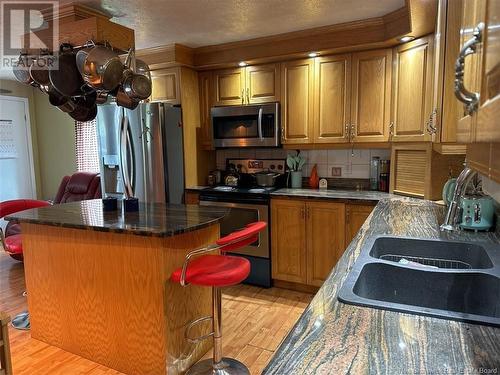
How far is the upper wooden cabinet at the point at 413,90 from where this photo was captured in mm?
2598

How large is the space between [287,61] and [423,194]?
5.76 feet

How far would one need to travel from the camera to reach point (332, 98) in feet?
10.5

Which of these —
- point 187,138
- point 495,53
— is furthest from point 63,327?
point 495,53

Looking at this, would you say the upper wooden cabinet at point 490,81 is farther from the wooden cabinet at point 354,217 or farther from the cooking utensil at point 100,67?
the wooden cabinet at point 354,217

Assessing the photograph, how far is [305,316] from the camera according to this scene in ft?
2.83

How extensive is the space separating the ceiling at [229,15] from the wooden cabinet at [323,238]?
1.55m

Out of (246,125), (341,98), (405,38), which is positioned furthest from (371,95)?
(246,125)

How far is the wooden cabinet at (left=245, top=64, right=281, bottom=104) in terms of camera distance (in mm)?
3438

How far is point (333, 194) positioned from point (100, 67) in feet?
7.03

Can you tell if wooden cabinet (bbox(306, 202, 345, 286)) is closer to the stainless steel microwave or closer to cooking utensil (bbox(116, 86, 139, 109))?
the stainless steel microwave

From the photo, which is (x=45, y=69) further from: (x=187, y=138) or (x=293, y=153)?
(x=293, y=153)

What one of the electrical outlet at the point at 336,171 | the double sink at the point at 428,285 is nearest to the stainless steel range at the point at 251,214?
the electrical outlet at the point at 336,171

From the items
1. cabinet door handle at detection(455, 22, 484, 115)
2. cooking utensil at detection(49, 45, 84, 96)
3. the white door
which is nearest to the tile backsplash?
cooking utensil at detection(49, 45, 84, 96)

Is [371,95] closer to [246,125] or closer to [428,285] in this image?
[246,125]
